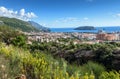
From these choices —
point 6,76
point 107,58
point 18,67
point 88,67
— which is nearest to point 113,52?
point 107,58

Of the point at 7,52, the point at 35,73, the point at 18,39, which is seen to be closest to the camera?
the point at 35,73

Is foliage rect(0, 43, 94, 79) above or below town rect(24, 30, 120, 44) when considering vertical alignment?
above

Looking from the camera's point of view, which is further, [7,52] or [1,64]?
[7,52]

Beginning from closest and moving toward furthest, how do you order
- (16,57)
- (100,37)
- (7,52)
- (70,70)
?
1. (70,70)
2. (16,57)
3. (7,52)
4. (100,37)

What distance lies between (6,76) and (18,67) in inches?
20.7

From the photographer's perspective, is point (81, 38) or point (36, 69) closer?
point (36, 69)

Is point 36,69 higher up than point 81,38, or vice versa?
point 36,69

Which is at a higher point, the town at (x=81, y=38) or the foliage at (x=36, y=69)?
the foliage at (x=36, y=69)

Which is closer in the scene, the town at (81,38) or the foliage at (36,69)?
the foliage at (36,69)

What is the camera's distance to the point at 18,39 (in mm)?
19766

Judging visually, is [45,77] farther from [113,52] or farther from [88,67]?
[113,52]

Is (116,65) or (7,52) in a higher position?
(7,52)

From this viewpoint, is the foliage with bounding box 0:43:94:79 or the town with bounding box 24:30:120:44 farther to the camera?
the town with bounding box 24:30:120:44

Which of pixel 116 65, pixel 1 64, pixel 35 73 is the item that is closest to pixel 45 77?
pixel 35 73
